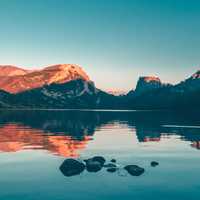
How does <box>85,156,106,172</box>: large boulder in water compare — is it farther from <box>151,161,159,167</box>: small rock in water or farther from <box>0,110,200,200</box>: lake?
<box>151,161,159,167</box>: small rock in water

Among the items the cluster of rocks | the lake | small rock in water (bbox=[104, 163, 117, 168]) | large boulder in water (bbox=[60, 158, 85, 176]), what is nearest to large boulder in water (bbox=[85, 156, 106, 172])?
the cluster of rocks

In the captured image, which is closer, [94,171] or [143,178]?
[143,178]

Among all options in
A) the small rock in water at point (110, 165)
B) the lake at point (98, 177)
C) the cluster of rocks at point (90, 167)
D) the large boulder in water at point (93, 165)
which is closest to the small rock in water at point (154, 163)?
the lake at point (98, 177)

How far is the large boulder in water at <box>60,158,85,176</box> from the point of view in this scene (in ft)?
204

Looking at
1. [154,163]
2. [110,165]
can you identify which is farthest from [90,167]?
[154,163]

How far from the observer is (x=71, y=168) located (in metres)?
63.8

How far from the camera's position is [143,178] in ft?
193

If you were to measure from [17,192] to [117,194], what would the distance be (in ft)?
46.2

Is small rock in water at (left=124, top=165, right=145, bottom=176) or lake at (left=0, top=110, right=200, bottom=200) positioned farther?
small rock in water at (left=124, top=165, right=145, bottom=176)

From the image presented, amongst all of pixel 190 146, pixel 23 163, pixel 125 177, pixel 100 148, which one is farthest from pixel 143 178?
pixel 190 146

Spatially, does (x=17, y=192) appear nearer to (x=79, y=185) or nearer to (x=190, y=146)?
(x=79, y=185)

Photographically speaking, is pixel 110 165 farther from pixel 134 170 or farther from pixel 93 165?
pixel 134 170

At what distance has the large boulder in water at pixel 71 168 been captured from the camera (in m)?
62.3

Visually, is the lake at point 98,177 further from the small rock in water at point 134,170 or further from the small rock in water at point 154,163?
the small rock in water at point 134,170
